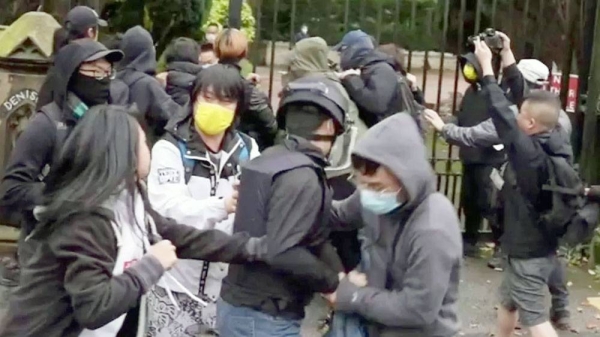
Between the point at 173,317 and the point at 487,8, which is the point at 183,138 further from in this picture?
the point at 487,8

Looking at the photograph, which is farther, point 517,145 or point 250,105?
point 250,105

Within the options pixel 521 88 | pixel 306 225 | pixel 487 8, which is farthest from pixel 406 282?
pixel 487 8

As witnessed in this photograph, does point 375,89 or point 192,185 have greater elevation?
point 375,89

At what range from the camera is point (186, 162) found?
448cm

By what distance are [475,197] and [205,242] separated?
4794 millimetres

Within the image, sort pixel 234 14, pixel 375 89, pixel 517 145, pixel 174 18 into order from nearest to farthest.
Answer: pixel 517 145
pixel 375 89
pixel 234 14
pixel 174 18

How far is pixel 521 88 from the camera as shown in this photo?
6562mm

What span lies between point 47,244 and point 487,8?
7.96m

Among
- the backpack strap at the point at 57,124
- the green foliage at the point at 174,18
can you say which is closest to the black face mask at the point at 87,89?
the backpack strap at the point at 57,124

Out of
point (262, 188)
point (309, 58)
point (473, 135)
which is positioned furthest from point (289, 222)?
point (473, 135)

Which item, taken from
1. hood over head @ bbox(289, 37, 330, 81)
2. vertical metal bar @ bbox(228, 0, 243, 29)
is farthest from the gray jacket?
vertical metal bar @ bbox(228, 0, 243, 29)

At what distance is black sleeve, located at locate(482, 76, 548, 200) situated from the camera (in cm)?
544

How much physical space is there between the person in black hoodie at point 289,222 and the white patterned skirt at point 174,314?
515 mm

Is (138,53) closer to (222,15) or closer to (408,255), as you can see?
(408,255)
